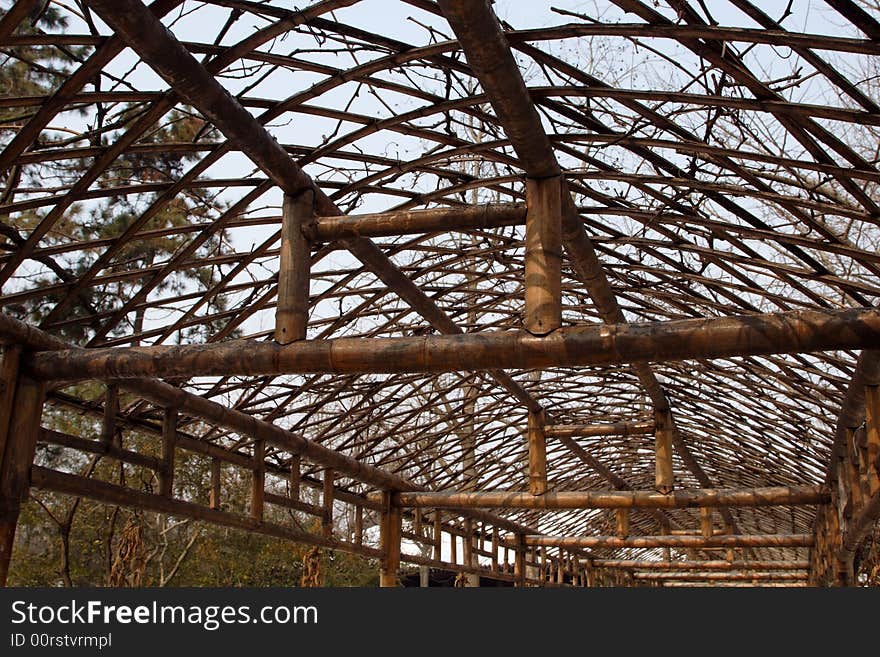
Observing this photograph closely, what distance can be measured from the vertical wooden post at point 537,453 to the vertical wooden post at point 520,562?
26.8ft

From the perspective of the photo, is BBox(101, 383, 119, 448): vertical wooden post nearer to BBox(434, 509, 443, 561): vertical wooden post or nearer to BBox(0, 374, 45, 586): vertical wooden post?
BBox(0, 374, 45, 586): vertical wooden post

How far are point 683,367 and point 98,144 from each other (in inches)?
387

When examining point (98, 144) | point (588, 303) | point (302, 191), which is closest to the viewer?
point (302, 191)

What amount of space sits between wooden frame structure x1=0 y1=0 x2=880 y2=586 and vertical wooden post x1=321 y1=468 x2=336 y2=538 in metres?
0.06

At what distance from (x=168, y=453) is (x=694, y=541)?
473 inches

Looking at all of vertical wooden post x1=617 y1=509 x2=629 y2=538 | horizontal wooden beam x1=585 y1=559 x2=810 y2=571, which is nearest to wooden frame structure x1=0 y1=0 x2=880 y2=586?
vertical wooden post x1=617 y1=509 x2=629 y2=538

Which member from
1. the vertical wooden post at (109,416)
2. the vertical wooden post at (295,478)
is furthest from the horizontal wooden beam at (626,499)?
the vertical wooden post at (109,416)

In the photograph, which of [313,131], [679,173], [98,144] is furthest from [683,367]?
[98,144]

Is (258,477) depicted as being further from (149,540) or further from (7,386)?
(149,540)

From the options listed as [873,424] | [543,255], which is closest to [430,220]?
[543,255]

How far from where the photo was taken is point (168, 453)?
10.7 m

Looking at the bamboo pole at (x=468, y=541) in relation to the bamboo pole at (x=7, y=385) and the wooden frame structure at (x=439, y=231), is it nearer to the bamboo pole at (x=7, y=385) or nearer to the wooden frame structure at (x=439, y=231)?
the wooden frame structure at (x=439, y=231)

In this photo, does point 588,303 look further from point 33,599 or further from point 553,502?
point 33,599

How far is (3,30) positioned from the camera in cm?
577
